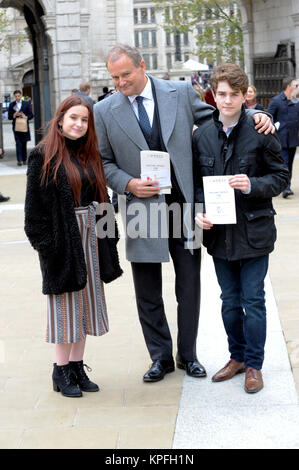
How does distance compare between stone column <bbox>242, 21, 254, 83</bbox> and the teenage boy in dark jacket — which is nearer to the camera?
the teenage boy in dark jacket

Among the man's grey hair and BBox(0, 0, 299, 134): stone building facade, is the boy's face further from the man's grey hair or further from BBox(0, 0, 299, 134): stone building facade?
BBox(0, 0, 299, 134): stone building facade

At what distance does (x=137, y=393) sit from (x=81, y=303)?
2.17 feet

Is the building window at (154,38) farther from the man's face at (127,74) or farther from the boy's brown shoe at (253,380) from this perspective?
the boy's brown shoe at (253,380)

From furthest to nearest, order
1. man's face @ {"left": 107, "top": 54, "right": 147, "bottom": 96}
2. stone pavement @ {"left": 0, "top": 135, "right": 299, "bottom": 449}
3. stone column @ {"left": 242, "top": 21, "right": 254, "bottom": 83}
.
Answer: stone column @ {"left": 242, "top": 21, "right": 254, "bottom": 83} → man's face @ {"left": 107, "top": 54, "right": 147, "bottom": 96} → stone pavement @ {"left": 0, "top": 135, "right": 299, "bottom": 449}

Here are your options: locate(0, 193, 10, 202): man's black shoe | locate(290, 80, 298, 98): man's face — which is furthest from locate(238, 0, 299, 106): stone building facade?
locate(0, 193, 10, 202): man's black shoe

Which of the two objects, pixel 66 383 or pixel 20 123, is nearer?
pixel 66 383

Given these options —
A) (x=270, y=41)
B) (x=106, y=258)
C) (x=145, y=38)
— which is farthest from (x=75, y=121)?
(x=145, y=38)

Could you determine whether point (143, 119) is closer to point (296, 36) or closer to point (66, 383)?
point (66, 383)

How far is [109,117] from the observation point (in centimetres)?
529

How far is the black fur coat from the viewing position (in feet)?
16.2

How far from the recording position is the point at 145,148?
205 inches
